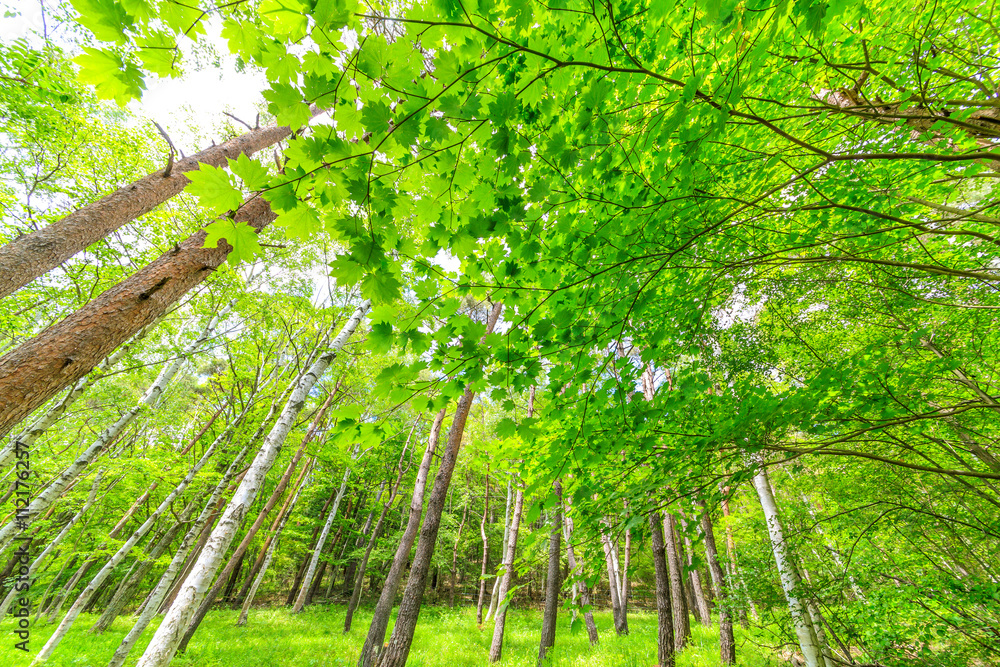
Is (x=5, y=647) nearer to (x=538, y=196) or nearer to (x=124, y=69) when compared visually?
(x=124, y=69)

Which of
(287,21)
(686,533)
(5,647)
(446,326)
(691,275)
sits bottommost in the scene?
(5,647)

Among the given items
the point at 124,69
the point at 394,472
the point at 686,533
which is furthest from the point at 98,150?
the point at 394,472

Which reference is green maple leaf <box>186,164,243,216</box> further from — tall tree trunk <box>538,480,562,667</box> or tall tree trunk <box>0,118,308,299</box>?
tall tree trunk <box>538,480,562,667</box>

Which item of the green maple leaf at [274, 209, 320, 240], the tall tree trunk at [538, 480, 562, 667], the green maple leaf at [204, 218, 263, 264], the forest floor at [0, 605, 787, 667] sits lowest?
the forest floor at [0, 605, 787, 667]

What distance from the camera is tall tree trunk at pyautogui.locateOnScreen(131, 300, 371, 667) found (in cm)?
346

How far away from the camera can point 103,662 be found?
7559 mm

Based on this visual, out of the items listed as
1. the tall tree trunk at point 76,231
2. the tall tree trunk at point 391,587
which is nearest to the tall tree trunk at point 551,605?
the tall tree trunk at point 391,587

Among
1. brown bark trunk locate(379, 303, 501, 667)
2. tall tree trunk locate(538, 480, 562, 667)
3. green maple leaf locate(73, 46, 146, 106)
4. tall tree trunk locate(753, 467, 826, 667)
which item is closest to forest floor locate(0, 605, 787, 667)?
tall tree trunk locate(538, 480, 562, 667)

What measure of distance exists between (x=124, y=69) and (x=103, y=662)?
12829 millimetres

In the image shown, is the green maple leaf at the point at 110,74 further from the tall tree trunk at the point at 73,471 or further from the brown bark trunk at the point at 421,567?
the tall tree trunk at the point at 73,471

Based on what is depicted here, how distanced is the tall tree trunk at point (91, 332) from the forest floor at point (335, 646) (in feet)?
26.9

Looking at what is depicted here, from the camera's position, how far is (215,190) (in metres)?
1.08

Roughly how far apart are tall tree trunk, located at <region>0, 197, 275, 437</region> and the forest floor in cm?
821

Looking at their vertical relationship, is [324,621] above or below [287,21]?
below
